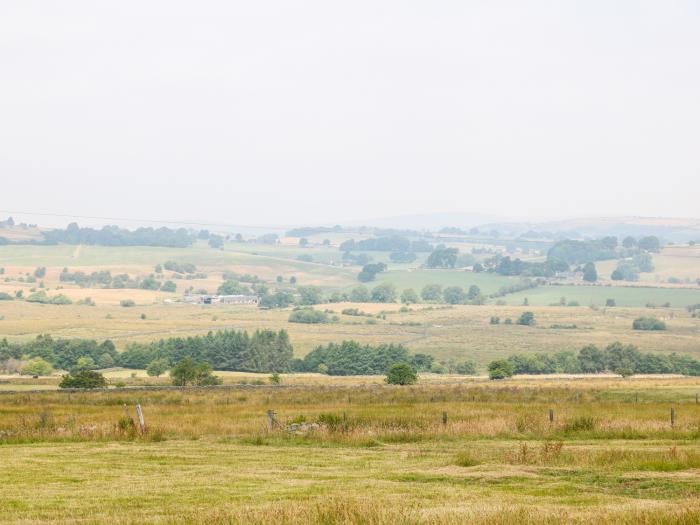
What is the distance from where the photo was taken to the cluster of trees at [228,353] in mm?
124062

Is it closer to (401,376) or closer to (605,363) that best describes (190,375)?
(401,376)

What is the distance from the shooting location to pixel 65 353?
12200 cm

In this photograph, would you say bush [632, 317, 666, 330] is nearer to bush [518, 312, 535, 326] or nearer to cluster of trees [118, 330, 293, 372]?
bush [518, 312, 535, 326]

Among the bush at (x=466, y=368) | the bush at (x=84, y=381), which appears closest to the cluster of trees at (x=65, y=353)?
the bush at (x=466, y=368)

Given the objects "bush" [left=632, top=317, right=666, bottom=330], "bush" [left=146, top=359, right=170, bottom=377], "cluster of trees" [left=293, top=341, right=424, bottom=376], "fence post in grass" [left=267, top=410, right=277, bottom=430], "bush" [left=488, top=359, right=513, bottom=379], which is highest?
"fence post in grass" [left=267, top=410, right=277, bottom=430]

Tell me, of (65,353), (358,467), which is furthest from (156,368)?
(358,467)

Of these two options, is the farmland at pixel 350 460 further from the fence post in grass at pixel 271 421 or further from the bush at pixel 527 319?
the bush at pixel 527 319

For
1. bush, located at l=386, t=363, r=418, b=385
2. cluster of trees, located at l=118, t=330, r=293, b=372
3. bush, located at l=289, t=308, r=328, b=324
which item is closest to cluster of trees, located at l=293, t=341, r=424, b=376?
cluster of trees, located at l=118, t=330, r=293, b=372

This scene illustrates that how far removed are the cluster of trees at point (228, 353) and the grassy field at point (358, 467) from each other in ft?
259

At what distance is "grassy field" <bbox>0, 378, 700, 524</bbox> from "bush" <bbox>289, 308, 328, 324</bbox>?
482ft

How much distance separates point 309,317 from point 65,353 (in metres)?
76.3

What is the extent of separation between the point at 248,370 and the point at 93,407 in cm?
7542

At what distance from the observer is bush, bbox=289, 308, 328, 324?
633 ft

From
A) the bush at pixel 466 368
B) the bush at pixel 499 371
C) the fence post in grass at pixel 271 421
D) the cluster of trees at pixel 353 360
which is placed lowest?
the bush at pixel 466 368
